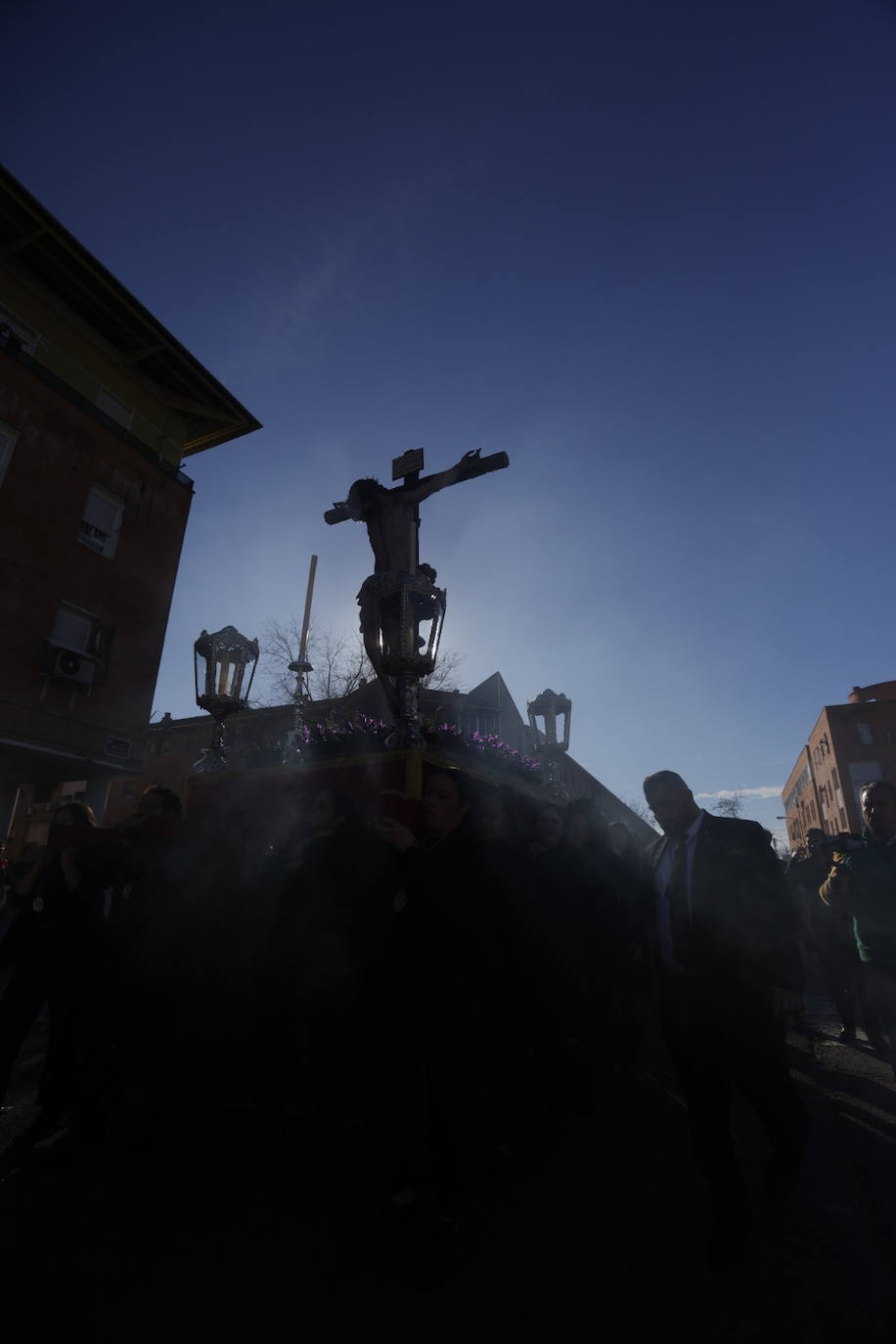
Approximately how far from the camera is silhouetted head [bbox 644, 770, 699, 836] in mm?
3010

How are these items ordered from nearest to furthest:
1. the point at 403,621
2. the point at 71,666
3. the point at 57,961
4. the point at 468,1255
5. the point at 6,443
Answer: the point at 468,1255 → the point at 57,961 → the point at 403,621 → the point at 6,443 → the point at 71,666

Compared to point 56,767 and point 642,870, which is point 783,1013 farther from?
point 56,767

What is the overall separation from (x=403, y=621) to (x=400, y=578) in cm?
54

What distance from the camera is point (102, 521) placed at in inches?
673

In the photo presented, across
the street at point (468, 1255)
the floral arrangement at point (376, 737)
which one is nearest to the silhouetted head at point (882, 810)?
the street at point (468, 1255)

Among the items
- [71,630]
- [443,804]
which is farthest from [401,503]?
[71,630]

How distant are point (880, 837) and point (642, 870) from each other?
209 cm

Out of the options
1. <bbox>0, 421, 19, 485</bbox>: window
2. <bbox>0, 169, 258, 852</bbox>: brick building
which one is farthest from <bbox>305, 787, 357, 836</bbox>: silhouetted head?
<bbox>0, 421, 19, 485</bbox>: window

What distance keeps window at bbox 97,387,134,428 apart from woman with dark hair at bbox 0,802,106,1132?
17.5 m

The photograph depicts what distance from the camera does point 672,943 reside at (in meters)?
2.75

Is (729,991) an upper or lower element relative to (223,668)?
lower

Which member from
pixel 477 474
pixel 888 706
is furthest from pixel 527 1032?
pixel 888 706

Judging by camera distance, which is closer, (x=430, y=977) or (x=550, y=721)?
(x=430, y=977)

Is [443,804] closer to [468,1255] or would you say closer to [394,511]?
[468,1255]
